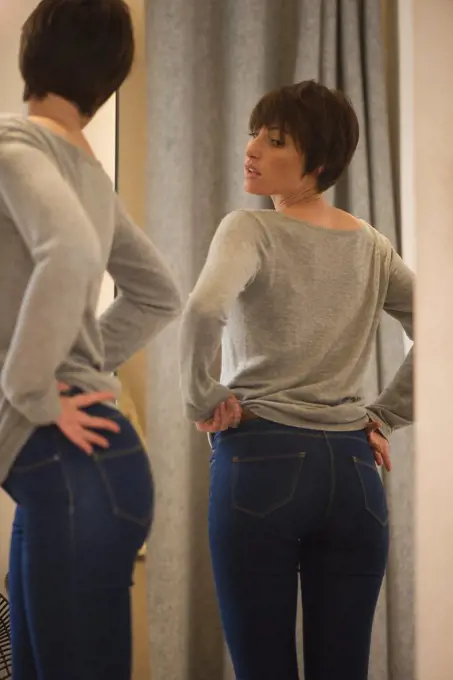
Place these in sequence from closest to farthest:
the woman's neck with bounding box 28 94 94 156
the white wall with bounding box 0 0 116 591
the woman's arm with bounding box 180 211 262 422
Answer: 1. the woman's neck with bounding box 28 94 94 156
2. the woman's arm with bounding box 180 211 262 422
3. the white wall with bounding box 0 0 116 591

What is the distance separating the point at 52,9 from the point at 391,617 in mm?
1066

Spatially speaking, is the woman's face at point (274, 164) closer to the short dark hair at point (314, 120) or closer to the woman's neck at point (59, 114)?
the short dark hair at point (314, 120)

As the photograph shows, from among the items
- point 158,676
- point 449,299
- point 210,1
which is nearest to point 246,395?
point 449,299

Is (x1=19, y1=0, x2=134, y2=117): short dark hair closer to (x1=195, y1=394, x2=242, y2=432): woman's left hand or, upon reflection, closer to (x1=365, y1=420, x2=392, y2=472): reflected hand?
(x1=195, y1=394, x2=242, y2=432): woman's left hand

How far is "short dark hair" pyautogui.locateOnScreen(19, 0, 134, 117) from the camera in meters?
0.87

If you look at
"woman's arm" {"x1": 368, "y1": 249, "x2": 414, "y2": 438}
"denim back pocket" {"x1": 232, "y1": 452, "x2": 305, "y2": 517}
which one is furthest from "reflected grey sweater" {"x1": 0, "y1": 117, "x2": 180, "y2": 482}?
"woman's arm" {"x1": 368, "y1": 249, "x2": 414, "y2": 438}

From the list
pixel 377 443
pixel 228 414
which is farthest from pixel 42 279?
pixel 377 443

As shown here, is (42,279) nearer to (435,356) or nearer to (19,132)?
(19,132)

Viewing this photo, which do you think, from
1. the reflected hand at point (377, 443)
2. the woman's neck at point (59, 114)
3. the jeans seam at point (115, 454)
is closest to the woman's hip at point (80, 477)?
the jeans seam at point (115, 454)

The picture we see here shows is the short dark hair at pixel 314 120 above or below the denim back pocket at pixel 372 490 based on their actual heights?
above

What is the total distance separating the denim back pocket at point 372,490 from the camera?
1088mm

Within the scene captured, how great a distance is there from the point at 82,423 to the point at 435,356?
1.29 feet

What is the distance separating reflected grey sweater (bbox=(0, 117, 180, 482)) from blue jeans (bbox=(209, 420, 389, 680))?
261 mm

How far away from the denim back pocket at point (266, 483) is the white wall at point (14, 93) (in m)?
0.44
